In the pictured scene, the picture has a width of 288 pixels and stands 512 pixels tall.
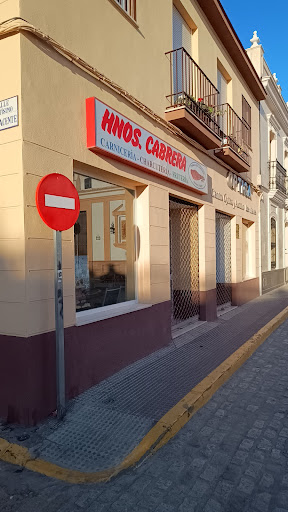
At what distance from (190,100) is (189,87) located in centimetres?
57

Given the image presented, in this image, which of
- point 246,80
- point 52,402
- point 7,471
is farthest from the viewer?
point 246,80

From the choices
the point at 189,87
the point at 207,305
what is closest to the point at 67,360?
the point at 207,305

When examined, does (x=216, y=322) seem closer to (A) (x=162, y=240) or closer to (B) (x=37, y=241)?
(A) (x=162, y=240)

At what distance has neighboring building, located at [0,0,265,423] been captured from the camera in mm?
3449

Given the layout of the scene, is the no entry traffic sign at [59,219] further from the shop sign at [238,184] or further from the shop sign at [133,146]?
the shop sign at [238,184]

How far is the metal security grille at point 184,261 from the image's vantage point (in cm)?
788

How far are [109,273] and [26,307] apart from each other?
200cm

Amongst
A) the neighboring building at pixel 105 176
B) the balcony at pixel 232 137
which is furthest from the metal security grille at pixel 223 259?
the balcony at pixel 232 137

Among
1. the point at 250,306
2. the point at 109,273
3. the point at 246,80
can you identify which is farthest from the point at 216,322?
the point at 246,80

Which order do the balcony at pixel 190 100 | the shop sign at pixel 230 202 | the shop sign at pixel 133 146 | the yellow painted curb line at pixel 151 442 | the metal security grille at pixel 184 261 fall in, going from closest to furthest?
1. the yellow painted curb line at pixel 151 442
2. the shop sign at pixel 133 146
3. the balcony at pixel 190 100
4. the metal security grille at pixel 184 261
5. the shop sign at pixel 230 202

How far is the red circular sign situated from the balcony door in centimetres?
395

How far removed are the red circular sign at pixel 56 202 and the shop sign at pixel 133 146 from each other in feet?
3.47

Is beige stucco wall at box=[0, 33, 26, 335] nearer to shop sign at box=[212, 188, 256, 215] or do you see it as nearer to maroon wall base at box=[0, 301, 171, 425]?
maroon wall base at box=[0, 301, 171, 425]

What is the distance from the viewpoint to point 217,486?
2598mm
